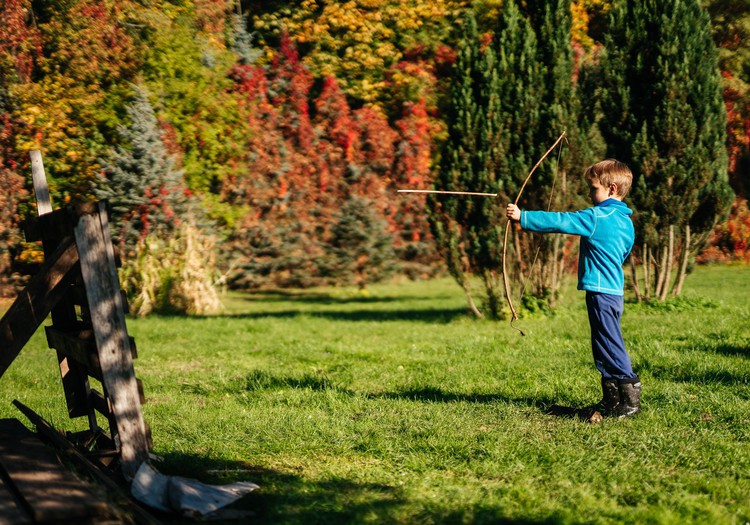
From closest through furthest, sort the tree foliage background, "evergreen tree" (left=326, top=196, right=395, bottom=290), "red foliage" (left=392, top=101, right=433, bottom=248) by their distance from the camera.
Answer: the tree foliage background → "evergreen tree" (left=326, top=196, right=395, bottom=290) → "red foliage" (left=392, top=101, right=433, bottom=248)

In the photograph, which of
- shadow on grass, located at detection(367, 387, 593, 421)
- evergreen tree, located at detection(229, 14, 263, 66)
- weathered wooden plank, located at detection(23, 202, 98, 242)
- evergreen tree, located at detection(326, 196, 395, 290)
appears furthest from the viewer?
evergreen tree, located at detection(229, 14, 263, 66)

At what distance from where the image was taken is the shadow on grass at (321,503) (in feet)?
11.9

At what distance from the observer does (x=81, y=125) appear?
53.9 feet

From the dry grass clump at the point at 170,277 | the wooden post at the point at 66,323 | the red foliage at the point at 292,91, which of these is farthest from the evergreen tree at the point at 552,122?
the red foliage at the point at 292,91

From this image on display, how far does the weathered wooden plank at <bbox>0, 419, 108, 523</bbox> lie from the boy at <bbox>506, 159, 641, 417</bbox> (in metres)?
3.30

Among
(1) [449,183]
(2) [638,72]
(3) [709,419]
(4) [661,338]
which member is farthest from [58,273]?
(2) [638,72]

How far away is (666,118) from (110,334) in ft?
31.0

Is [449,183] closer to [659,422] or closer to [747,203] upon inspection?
[659,422]

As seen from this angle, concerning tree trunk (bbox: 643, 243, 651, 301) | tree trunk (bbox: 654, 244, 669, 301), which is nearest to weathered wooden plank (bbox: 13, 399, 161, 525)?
tree trunk (bbox: 643, 243, 651, 301)

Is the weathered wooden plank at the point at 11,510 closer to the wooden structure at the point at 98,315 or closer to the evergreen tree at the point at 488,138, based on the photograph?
the wooden structure at the point at 98,315

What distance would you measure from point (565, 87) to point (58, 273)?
874 cm

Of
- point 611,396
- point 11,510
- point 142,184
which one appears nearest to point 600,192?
point 611,396

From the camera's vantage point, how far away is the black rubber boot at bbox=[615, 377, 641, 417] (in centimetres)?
528

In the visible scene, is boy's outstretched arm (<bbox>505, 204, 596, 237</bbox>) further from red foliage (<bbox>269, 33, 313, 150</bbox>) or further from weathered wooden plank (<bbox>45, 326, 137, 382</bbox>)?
red foliage (<bbox>269, 33, 313, 150</bbox>)
